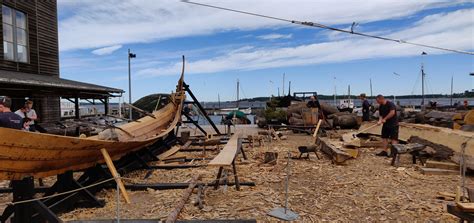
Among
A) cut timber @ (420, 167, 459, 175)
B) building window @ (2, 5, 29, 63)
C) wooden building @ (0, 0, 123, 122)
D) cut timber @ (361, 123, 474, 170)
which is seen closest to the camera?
cut timber @ (420, 167, 459, 175)

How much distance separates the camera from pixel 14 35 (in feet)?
51.8

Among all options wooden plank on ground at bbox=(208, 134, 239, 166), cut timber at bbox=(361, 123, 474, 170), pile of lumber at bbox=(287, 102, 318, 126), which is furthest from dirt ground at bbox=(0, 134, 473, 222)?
pile of lumber at bbox=(287, 102, 318, 126)

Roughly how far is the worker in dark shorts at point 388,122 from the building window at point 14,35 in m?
14.0

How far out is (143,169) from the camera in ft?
30.7

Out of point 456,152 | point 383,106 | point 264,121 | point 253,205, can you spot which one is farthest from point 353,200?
point 264,121

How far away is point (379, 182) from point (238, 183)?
106 inches

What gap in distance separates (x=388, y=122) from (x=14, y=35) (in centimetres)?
1480

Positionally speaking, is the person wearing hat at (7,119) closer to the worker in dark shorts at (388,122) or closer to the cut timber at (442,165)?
the cut timber at (442,165)

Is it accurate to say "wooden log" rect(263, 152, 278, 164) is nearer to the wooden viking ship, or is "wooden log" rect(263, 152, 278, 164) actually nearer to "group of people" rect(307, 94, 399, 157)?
"group of people" rect(307, 94, 399, 157)

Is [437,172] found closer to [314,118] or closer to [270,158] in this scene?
[270,158]

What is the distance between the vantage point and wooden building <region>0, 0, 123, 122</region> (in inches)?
572

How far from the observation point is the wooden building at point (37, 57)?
14.5m

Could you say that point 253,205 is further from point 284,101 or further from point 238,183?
point 284,101

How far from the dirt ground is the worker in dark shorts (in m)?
1.45
